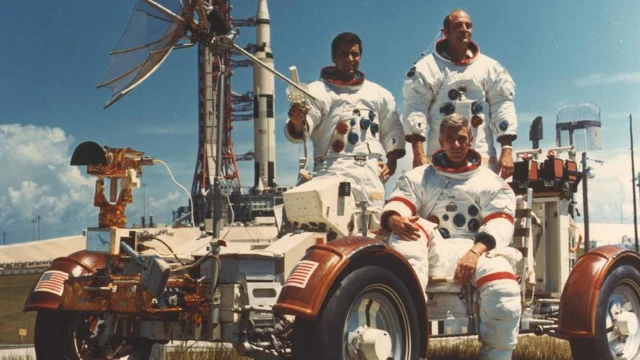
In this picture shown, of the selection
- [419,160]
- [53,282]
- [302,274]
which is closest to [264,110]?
[419,160]

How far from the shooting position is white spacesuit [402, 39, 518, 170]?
282 inches

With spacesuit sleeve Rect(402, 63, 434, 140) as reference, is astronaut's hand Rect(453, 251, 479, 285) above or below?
below

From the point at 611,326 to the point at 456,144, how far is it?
1.88 metres

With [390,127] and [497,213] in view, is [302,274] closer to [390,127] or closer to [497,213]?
[497,213]

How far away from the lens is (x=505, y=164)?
682 centimetres

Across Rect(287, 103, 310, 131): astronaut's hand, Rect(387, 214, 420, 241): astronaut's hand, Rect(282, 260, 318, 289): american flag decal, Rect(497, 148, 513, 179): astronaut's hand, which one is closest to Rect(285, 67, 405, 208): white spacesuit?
Rect(287, 103, 310, 131): astronaut's hand

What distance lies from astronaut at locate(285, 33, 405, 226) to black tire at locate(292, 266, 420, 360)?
2722 millimetres

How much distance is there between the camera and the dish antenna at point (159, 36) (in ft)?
17.8

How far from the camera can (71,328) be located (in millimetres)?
5262

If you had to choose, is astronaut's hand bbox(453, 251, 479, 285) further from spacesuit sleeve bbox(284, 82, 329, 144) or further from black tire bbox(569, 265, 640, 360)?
spacesuit sleeve bbox(284, 82, 329, 144)

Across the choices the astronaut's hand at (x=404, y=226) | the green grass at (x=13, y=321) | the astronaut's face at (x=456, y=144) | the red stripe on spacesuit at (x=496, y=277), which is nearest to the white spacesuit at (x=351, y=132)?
the astronaut's face at (x=456, y=144)

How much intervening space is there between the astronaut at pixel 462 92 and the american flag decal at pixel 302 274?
3.11 m

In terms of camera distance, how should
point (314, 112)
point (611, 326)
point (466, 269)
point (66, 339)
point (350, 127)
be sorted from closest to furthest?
point (466, 269) → point (66, 339) → point (611, 326) → point (314, 112) → point (350, 127)

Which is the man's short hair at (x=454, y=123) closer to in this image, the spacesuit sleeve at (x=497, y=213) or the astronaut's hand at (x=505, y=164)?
the spacesuit sleeve at (x=497, y=213)
